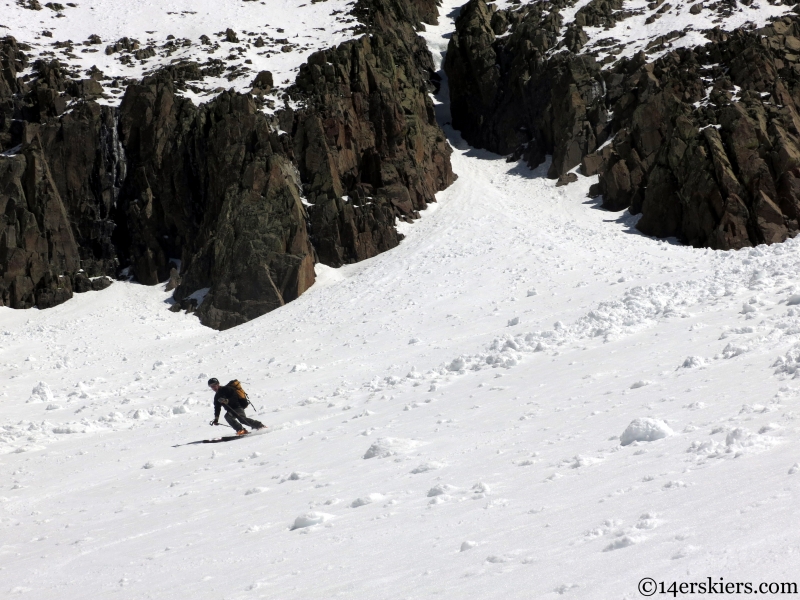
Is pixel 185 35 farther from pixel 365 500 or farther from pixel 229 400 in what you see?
pixel 365 500

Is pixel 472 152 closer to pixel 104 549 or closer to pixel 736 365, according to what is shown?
pixel 736 365

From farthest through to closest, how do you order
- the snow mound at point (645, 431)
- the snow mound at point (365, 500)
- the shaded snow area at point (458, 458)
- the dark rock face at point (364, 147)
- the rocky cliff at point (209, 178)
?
the dark rock face at point (364, 147) < the rocky cliff at point (209, 178) < the snow mound at point (645, 431) < the snow mound at point (365, 500) < the shaded snow area at point (458, 458)

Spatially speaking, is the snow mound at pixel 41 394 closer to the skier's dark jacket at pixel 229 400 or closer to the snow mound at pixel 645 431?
the skier's dark jacket at pixel 229 400

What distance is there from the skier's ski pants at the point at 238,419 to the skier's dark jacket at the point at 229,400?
7 cm

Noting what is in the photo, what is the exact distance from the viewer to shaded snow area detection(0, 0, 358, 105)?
49.1m

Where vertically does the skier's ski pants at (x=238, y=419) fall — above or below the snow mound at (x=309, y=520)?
below

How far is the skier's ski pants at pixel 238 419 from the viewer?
43.5 feet

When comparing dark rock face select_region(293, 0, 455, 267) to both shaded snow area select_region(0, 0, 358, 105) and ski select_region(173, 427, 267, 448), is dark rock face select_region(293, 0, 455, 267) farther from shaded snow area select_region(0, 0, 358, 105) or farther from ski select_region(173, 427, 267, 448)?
ski select_region(173, 427, 267, 448)

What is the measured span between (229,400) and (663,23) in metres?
51.5

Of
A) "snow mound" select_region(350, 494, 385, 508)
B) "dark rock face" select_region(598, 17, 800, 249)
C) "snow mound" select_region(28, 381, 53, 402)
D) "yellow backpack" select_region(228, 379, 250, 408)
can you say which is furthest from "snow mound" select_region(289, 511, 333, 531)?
"dark rock face" select_region(598, 17, 800, 249)

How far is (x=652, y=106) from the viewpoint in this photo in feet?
136

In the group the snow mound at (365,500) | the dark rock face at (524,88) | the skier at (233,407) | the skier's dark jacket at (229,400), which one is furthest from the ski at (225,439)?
the dark rock face at (524,88)

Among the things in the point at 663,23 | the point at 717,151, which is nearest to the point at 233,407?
the point at 717,151

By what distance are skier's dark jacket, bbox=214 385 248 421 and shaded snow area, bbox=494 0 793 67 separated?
45.1 meters
